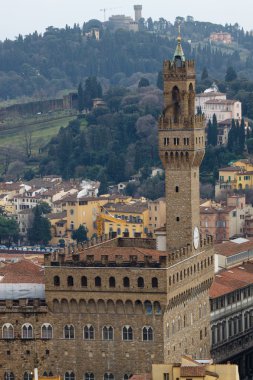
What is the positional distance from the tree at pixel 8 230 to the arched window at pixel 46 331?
74.4 meters

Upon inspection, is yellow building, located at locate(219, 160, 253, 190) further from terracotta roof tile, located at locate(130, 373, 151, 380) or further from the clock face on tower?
terracotta roof tile, located at locate(130, 373, 151, 380)

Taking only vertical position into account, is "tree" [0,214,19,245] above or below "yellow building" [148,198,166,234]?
below

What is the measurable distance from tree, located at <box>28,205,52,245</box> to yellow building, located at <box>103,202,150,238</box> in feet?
14.5

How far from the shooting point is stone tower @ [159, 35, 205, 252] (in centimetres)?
8100

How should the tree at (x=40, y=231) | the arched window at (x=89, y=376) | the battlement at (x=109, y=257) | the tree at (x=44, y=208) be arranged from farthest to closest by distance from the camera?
the tree at (x=44, y=208) < the tree at (x=40, y=231) < the arched window at (x=89, y=376) < the battlement at (x=109, y=257)

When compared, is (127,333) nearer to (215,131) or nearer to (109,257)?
(109,257)

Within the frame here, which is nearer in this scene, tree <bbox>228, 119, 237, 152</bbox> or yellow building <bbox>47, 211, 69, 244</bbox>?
yellow building <bbox>47, 211, 69, 244</bbox>

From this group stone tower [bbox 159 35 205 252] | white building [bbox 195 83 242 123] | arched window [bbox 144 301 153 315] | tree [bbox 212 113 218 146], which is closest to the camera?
arched window [bbox 144 301 153 315]

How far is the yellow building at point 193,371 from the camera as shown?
6806 cm

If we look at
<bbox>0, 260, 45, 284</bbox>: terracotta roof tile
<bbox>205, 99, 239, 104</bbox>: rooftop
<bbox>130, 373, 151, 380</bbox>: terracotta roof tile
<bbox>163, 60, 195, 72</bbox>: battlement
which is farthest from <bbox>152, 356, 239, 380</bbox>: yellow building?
<bbox>205, 99, 239, 104</bbox>: rooftop

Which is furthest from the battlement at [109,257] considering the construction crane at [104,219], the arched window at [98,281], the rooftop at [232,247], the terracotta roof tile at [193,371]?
the construction crane at [104,219]

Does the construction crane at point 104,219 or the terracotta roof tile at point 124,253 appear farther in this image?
the construction crane at point 104,219

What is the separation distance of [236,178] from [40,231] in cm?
1654

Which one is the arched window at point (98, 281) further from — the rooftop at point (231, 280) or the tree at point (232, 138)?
the tree at point (232, 138)
